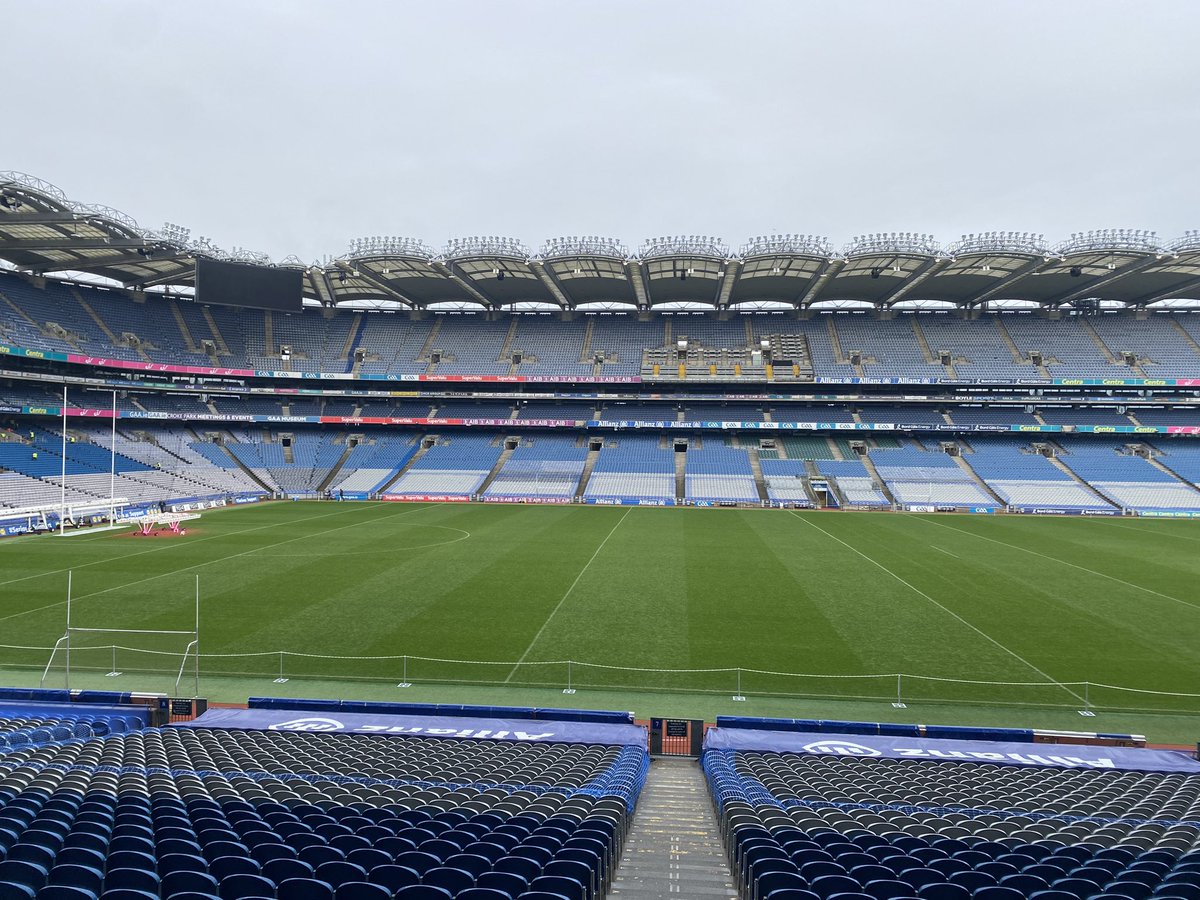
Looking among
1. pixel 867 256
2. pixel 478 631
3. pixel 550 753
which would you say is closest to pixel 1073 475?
pixel 867 256

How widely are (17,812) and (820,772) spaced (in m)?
9.07

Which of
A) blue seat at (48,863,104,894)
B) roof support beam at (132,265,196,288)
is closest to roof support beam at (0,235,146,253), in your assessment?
roof support beam at (132,265,196,288)

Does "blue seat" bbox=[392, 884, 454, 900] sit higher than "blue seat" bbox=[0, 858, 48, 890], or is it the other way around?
"blue seat" bbox=[0, 858, 48, 890]

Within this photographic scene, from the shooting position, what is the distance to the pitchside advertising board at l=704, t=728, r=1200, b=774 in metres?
10.3

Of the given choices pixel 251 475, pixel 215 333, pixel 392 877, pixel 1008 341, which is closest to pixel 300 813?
pixel 392 877

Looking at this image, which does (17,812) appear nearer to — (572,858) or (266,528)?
(572,858)

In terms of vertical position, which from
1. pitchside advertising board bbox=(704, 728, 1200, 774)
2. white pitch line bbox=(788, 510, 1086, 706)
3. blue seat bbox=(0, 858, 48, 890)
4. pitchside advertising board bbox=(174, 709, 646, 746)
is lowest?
pitchside advertising board bbox=(704, 728, 1200, 774)

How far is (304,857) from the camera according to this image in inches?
179

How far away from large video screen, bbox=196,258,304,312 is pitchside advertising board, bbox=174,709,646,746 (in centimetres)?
4505

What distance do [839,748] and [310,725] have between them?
9.43m

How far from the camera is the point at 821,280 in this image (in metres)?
53.4

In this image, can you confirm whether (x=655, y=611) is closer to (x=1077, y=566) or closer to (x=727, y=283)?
(x=1077, y=566)

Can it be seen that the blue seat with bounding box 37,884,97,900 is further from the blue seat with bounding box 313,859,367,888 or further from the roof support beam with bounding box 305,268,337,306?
the roof support beam with bounding box 305,268,337,306

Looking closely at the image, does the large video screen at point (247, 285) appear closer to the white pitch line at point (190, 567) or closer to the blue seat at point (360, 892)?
the white pitch line at point (190, 567)
